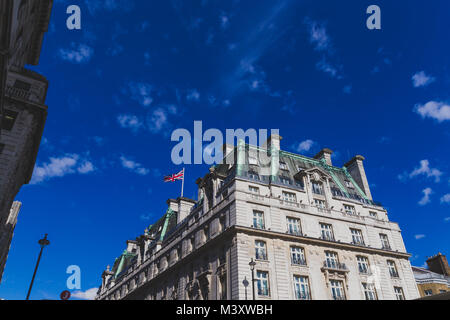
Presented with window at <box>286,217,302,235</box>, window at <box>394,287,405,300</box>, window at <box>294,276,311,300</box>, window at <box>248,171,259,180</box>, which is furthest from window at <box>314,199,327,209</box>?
window at <box>394,287,405,300</box>

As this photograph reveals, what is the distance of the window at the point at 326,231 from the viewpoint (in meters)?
33.6

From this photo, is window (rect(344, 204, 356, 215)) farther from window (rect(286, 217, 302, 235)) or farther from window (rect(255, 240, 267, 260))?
window (rect(255, 240, 267, 260))

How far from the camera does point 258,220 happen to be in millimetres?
31453

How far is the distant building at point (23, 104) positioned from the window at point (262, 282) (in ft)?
72.9

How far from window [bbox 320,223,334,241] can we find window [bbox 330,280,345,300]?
4508 millimetres

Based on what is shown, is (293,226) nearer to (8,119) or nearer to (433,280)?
(8,119)

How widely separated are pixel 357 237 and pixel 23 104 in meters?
37.9

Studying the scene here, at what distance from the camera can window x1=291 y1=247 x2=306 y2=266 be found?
30.2 meters

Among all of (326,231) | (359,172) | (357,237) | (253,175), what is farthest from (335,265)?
(359,172)

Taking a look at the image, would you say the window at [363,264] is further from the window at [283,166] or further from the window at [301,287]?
the window at [283,166]

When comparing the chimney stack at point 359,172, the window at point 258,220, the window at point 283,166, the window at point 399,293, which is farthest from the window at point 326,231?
the chimney stack at point 359,172

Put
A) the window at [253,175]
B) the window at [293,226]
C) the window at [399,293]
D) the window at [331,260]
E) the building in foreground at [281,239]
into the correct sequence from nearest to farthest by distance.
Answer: the building in foreground at [281,239], the window at [331,260], the window at [293,226], the window at [399,293], the window at [253,175]
